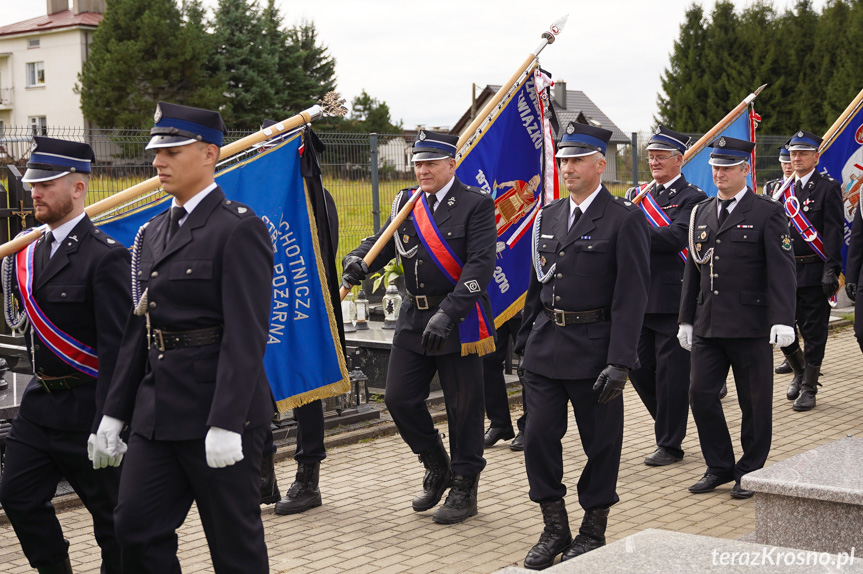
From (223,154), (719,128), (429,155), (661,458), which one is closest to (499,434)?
(661,458)

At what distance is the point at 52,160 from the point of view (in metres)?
4.71

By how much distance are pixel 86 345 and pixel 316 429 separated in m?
2.20

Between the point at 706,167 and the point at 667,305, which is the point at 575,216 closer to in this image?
the point at 667,305

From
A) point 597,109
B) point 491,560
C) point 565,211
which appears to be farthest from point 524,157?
point 597,109

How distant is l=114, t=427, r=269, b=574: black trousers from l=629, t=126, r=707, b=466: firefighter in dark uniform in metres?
4.34

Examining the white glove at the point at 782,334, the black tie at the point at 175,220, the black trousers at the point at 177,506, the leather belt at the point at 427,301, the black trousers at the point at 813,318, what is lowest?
the black trousers at the point at 813,318

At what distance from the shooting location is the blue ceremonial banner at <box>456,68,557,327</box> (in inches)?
316

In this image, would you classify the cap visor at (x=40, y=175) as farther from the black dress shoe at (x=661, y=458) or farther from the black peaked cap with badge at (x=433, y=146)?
the black dress shoe at (x=661, y=458)

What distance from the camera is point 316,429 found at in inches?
261

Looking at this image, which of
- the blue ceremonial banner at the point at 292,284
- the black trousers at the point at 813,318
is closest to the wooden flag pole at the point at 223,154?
the blue ceremonial banner at the point at 292,284

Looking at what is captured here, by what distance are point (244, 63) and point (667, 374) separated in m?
44.5

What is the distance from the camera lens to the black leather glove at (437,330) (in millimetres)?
5996

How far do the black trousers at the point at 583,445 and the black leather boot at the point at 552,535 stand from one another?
6 centimetres

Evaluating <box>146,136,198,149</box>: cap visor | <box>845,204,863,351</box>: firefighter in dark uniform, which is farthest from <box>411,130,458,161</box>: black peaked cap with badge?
<box>845,204,863,351</box>: firefighter in dark uniform
